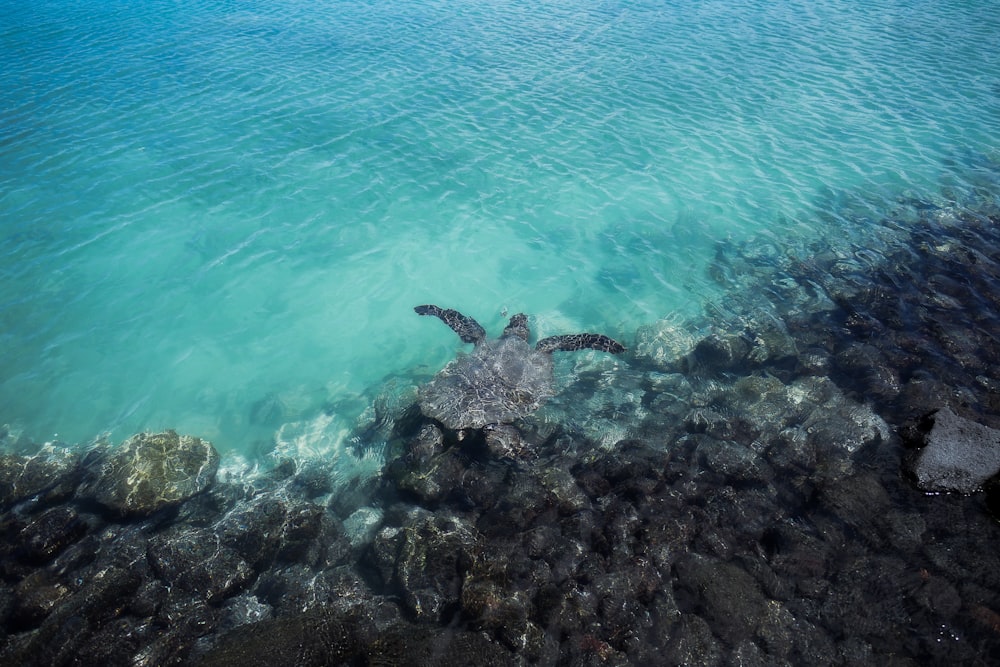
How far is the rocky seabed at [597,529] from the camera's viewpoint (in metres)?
7.29

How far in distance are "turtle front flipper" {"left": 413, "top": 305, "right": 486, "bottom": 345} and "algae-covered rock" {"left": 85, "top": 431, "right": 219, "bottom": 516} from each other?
268 inches

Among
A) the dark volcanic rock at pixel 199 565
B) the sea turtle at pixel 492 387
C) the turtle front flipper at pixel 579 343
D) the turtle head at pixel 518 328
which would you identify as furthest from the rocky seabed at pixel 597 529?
the turtle head at pixel 518 328

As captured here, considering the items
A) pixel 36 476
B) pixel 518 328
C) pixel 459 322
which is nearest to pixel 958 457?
pixel 518 328

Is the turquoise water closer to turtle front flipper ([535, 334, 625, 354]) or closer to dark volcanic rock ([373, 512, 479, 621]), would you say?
turtle front flipper ([535, 334, 625, 354])

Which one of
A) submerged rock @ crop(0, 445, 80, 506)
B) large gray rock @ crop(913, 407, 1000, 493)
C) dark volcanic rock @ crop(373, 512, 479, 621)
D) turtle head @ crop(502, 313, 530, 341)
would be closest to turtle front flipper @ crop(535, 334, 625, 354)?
turtle head @ crop(502, 313, 530, 341)

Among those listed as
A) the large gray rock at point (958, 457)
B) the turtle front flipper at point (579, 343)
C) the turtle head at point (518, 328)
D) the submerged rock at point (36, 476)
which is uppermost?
the large gray rock at point (958, 457)

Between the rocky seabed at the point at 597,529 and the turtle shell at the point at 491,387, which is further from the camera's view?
the turtle shell at the point at 491,387

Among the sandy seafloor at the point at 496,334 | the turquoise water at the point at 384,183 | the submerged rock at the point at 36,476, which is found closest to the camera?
the sandy seafloor at the point at 496,334

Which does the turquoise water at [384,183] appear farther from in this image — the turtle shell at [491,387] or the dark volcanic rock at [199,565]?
the dark volcanic rock at [199,565]

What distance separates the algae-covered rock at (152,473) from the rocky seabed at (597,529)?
47 mm

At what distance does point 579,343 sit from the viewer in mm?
13195

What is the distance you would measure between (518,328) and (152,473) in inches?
365

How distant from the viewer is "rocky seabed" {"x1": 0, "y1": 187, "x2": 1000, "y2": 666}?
7293 millimetres

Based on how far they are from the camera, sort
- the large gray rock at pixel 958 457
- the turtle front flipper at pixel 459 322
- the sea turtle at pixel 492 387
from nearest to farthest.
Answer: the large gray rock at pixel 958 457
the sea turtle at pixel 492 387
the turtle front flipper at pixel 459 322
